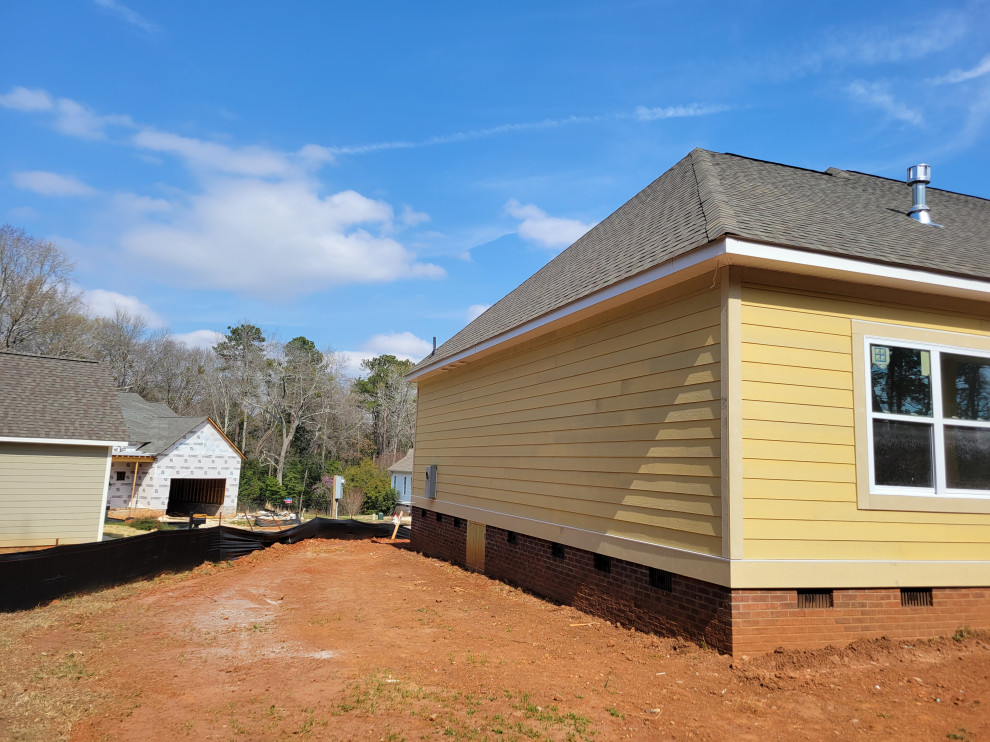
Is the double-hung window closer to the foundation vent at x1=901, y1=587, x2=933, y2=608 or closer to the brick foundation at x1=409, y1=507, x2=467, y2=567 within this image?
the foundation vent at x1=901, y1=587, x2=933, y2=608

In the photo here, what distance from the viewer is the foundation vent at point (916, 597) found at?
6.04 metres

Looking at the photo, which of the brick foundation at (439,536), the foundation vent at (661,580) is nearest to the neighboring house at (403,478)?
the brick foundation at (439,536)

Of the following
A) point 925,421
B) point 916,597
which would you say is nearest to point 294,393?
point 925,421

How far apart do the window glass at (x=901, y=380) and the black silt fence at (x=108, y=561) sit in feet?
34.6

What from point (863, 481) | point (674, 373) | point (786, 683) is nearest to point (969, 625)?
point (863, 481)

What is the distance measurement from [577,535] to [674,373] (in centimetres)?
272

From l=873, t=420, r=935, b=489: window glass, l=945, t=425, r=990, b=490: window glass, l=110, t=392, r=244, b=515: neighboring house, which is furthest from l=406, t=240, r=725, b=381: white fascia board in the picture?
l=110, t=392, r=244, b=515: neighboring house

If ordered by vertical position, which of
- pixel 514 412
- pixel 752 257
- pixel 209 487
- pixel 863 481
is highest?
pixel 752 257

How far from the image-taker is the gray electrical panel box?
14.6m

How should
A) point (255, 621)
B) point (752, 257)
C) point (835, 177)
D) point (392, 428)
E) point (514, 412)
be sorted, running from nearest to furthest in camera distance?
point (752, 257) → point (255, 621) → point (835, 177) → point (514, 412) → point (392, 428)

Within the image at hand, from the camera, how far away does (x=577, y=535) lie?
8203 millimetres

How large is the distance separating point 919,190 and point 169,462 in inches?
1270

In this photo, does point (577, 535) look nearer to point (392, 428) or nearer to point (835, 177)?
point (835, 177)

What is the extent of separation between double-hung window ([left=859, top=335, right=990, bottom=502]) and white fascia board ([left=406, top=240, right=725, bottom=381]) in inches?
75.4
